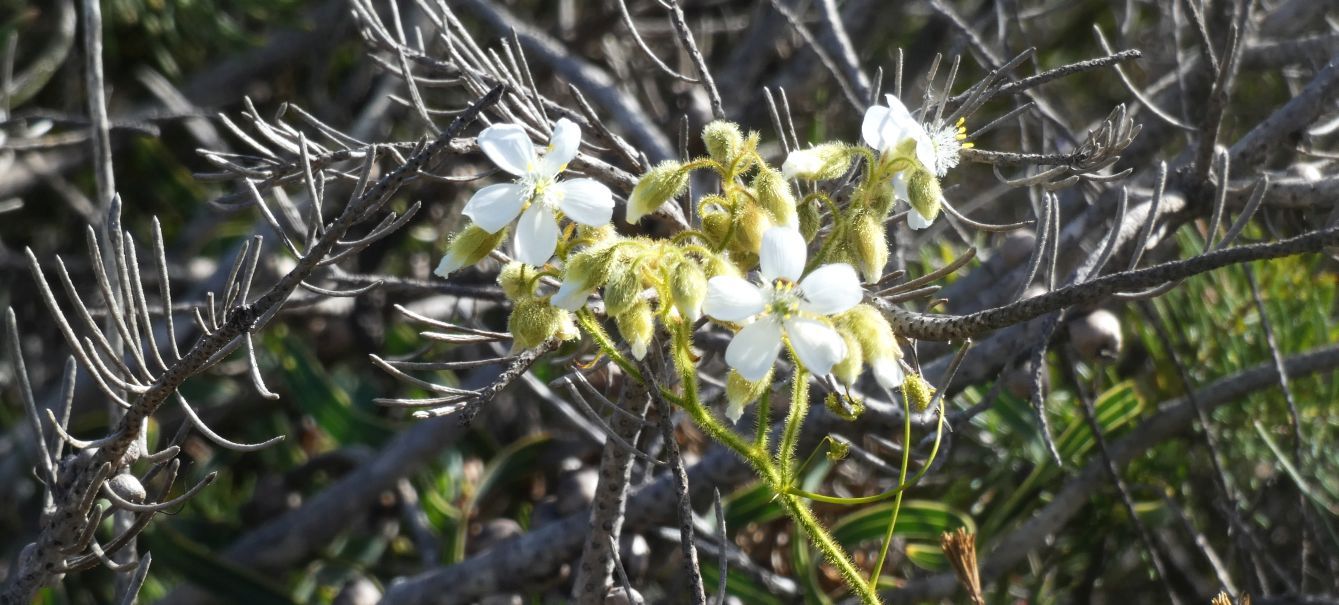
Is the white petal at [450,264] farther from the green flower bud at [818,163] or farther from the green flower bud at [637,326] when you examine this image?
the green flower bud at [818,163]

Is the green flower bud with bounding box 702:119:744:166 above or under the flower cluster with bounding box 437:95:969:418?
above

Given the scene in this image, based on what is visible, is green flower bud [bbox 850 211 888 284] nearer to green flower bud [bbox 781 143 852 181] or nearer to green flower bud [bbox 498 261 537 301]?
green flower bud [bbox 781 143 852 181]

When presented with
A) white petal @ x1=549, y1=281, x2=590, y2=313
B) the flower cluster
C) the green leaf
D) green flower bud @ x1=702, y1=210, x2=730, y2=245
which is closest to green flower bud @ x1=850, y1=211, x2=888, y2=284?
the flower cluster

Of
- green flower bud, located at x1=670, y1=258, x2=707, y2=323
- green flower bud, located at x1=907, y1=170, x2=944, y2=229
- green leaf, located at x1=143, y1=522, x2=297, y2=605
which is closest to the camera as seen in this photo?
green flower bud, located at x1=670, y1=258, x2=707, y2=323

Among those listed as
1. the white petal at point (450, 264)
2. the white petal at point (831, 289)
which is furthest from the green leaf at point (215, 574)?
the white petal at point (831, 289)

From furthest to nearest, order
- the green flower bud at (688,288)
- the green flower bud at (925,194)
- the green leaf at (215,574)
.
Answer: the green leaf at (215,574) → the green flower bud at (925,194) → the green flower bud at (688,288)

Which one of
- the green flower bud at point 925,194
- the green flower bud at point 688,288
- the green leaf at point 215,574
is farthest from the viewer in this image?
the green leaf at point 215,574

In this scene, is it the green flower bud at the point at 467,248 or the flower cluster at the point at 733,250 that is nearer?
the flower cluster at the point at 733,250

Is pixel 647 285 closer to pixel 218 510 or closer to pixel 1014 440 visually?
pixel 1014 440

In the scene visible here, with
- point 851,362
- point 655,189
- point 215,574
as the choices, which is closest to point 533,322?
point 655,189

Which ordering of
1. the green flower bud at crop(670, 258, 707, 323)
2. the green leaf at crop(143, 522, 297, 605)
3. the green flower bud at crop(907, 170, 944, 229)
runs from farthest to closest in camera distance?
the green leaf at crop(143, 522, 297, 605), the green flower bud at crop(907, 170, 944, 229), the green flower bud at crop(670, 258, 707, 323)
